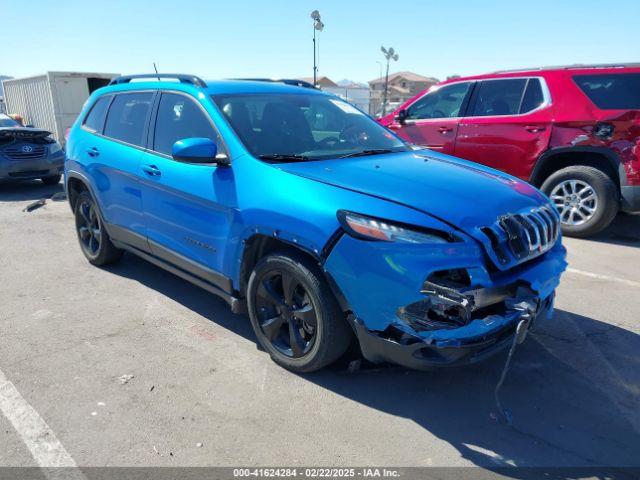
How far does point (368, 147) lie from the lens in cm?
378

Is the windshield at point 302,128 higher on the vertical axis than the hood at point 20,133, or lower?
higher

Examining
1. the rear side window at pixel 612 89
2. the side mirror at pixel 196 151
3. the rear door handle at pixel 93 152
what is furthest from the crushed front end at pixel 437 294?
the rear side window at pixel 612 89

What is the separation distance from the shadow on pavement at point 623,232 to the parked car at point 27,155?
9702mm

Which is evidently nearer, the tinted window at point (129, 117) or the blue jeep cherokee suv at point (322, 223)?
the blue jeep cherokee suv at point (322, 223)

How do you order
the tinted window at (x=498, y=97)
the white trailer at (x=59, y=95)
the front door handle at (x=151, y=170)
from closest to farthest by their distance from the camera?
1. the front door handle at (x=151, y=170)
2. the tinted window at (x=498, y=97)
3. the white trailer at (x=59, y=95)

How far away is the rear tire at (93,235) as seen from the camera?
488cm

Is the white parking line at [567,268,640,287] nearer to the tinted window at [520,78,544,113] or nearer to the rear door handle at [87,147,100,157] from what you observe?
the tinted window at [520,78,544,113]

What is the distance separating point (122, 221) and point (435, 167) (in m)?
2.78

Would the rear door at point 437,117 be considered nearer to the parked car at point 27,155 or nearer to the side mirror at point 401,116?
the side mirror at point 401,116

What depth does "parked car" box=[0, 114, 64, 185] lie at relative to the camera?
923 cm

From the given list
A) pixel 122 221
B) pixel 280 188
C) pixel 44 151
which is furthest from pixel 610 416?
pixel 44 151

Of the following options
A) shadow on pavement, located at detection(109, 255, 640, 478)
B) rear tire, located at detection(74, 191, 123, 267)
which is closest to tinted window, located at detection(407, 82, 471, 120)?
shadow on pavement, located at detection(109, 255, 640, 478)

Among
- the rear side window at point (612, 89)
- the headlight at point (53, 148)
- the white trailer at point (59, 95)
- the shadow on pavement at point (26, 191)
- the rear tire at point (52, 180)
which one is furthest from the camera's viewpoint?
the white trailer at point (59, 95)

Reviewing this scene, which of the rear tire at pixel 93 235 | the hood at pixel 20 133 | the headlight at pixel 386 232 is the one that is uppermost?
the headlight at pixel 386 232
